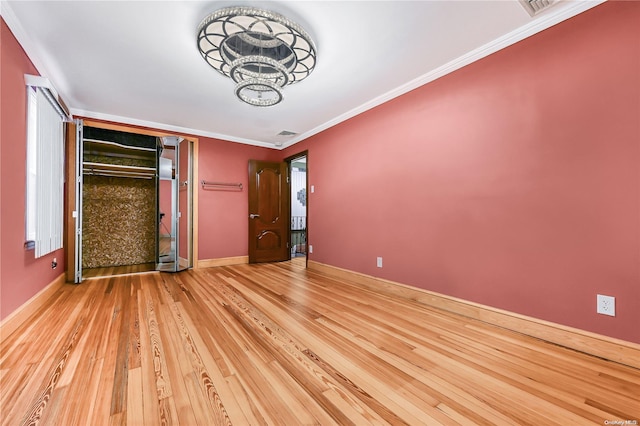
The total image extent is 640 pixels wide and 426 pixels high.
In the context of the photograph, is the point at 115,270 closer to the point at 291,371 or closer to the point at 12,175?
the point at 12,175

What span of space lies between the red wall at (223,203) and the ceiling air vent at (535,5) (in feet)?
14.8

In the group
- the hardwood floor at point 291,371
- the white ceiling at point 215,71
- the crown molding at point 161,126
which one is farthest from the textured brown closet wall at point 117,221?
the hardwood floor at point 291,371

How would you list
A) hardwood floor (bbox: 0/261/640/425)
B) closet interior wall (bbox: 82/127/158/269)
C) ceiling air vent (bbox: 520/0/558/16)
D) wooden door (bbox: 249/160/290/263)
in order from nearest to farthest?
1. hardwood floor (bbox: 0/261/640/425)
2. ceiling air vent (bbox: 520/0/558/16)
3. closet interior wall (bbox: 82/127/158/269)
4. wooden door (bbox: 249/160/290/263)

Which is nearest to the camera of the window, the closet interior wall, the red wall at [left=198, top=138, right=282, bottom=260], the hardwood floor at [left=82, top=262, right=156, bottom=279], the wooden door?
the window

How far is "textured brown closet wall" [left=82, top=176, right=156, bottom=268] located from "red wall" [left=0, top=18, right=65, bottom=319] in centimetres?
269

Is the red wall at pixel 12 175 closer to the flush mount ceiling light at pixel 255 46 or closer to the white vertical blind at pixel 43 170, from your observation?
the white vertical blind at pixel 43 170

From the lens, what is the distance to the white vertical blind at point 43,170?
2355 mm

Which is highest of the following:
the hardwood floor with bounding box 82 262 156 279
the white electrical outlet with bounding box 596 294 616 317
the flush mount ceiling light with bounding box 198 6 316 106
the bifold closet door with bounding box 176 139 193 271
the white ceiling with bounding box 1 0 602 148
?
the white ceiling with bounding box 1 0 602 148

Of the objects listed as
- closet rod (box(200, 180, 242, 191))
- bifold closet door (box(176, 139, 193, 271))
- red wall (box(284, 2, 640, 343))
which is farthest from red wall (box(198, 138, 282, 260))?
red wall (box(284, 2, 640, 343))

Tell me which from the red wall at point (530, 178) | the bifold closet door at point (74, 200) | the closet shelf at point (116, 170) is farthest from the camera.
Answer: the closet shelf at point (116, 170)

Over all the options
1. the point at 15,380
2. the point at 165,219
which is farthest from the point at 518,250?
the point at 165,219

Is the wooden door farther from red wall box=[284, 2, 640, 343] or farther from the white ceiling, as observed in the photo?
red wall box=[284, 2, 640, 343]

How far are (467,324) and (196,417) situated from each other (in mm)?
2154

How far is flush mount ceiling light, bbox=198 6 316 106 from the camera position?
6.29ft
